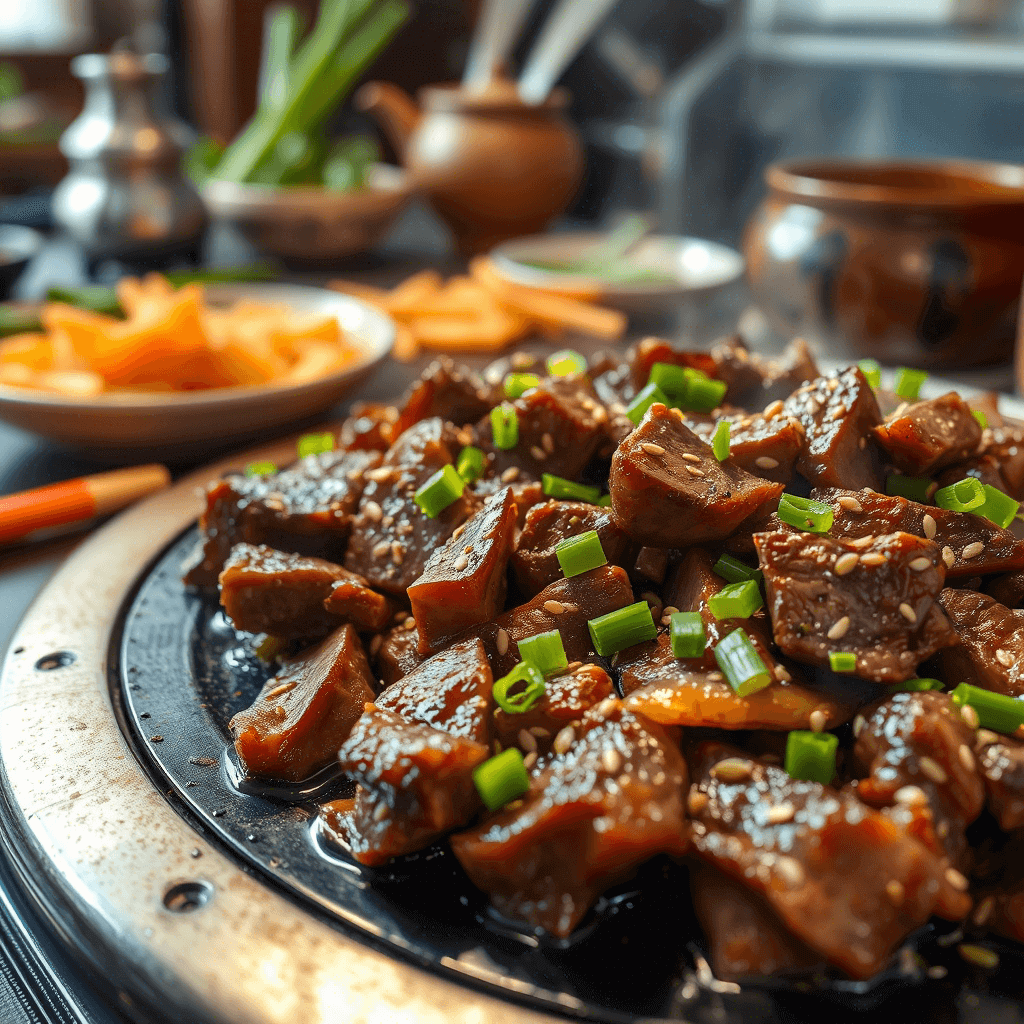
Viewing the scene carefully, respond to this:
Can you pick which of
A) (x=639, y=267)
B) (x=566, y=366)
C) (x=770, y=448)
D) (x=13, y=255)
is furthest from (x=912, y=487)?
(x=13, y=255)

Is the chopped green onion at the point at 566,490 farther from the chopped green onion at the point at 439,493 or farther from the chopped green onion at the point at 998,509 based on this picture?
the chopped green onion at the point at 998,509

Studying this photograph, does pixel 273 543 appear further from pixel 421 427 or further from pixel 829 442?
pixel 829 442

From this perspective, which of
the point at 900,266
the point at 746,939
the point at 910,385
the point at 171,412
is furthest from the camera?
the point at 900,266

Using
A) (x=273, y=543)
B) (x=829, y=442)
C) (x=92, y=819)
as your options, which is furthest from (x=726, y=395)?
(x=92, y=819)

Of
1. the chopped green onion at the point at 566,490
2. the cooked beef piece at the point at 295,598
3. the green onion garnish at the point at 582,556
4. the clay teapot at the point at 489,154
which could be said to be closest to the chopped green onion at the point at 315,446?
the cooked beef piece at the point at 295,598

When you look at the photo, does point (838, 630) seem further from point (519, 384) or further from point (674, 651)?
point (519, 384)

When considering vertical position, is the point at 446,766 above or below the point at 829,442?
below

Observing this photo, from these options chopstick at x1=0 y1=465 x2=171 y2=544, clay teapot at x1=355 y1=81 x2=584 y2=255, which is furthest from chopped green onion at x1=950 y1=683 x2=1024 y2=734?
clay teapot at x1=355 y1=81 x2=584 y2=255
